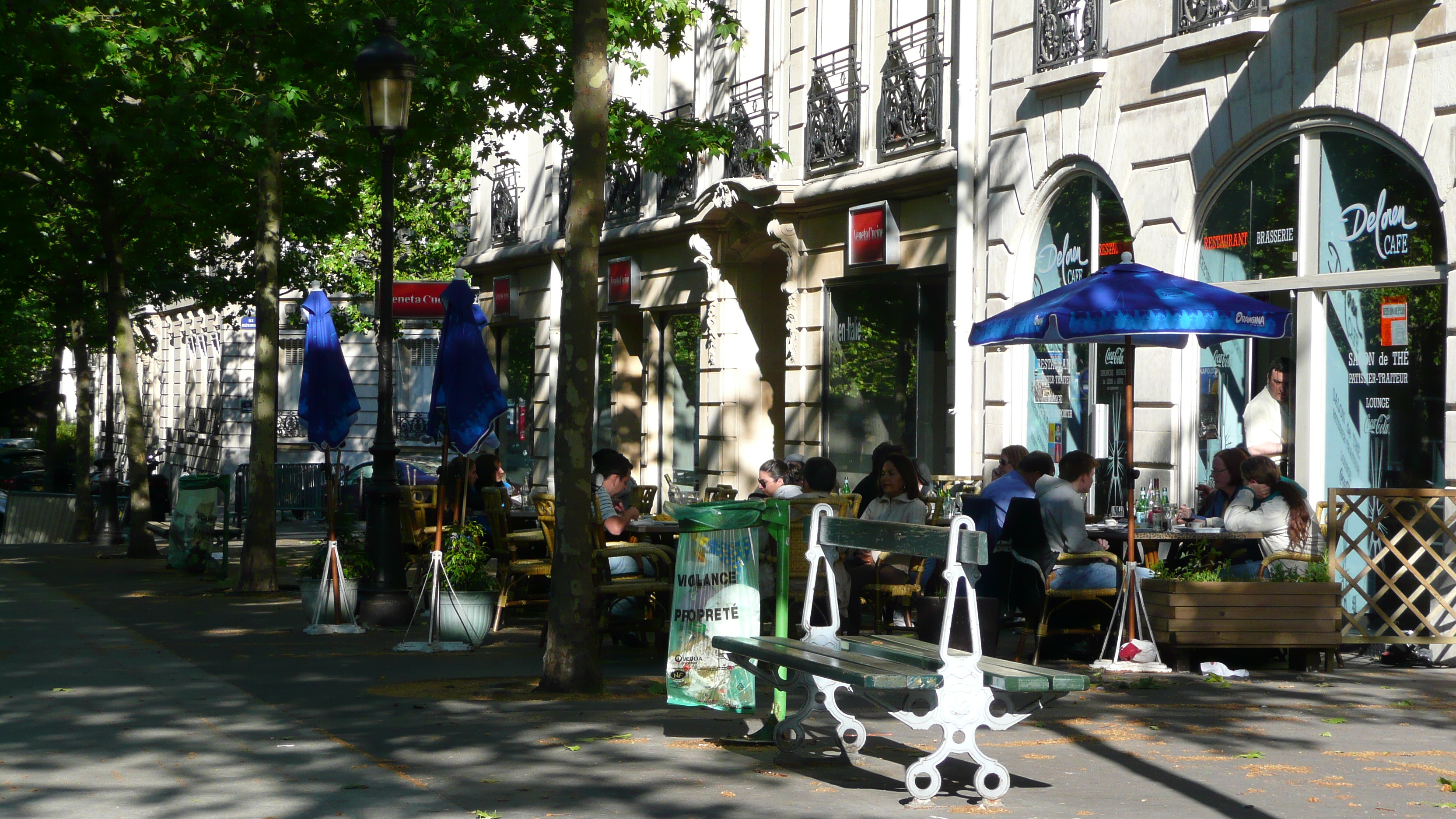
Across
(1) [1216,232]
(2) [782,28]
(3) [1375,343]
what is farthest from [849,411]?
(3) [1375,343]

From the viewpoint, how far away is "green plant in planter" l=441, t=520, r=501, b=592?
36.2ft

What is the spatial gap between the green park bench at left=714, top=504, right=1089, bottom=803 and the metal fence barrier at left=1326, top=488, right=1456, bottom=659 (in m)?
4.30

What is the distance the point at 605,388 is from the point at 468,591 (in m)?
14.3

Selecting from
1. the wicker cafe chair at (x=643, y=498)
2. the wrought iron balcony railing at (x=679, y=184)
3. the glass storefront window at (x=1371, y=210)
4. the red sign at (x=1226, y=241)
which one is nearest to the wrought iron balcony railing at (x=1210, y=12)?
the glass storefront window at (x=1371, y=210)

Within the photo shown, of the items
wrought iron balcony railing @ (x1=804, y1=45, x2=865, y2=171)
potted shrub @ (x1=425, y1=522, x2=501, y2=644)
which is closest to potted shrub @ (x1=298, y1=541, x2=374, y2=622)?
potted shrub @ (x1=425, y1=522, x2=501, y2=644)

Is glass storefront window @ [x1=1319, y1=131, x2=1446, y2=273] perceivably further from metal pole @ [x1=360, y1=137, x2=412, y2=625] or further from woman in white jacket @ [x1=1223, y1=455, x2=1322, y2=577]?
metal pole @ [x1=360, y1=137, x2=412, y2=625]

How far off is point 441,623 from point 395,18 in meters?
5.81

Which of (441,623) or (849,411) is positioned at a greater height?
(849,411)

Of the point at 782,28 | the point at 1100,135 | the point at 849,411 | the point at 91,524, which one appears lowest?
the point at 91,524

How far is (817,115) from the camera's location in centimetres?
1881

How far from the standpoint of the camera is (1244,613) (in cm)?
955

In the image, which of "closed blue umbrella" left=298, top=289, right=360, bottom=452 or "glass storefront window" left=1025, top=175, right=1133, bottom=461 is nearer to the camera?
"glass storefront window" left=1025, top=175, right=1133, bottom=461

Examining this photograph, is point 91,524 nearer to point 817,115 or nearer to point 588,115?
point 817,115

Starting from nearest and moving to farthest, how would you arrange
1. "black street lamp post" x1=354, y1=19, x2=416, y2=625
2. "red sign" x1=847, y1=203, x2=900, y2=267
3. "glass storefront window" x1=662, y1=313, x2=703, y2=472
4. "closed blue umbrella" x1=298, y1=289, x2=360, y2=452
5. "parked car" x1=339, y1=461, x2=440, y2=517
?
"black street lamp post" x1=354, y1=19, x2=416, y2=625
"closed blue umbrella" x1=298, y1=289, x2=360, y2=452
"red sign" x1=847, y1=203, x2=900, y2=267
"glass storefront window" x1=662, y1=313, x2=703, y2=472
"parked car" x1=339, y1=461, x2=440, y2=517
